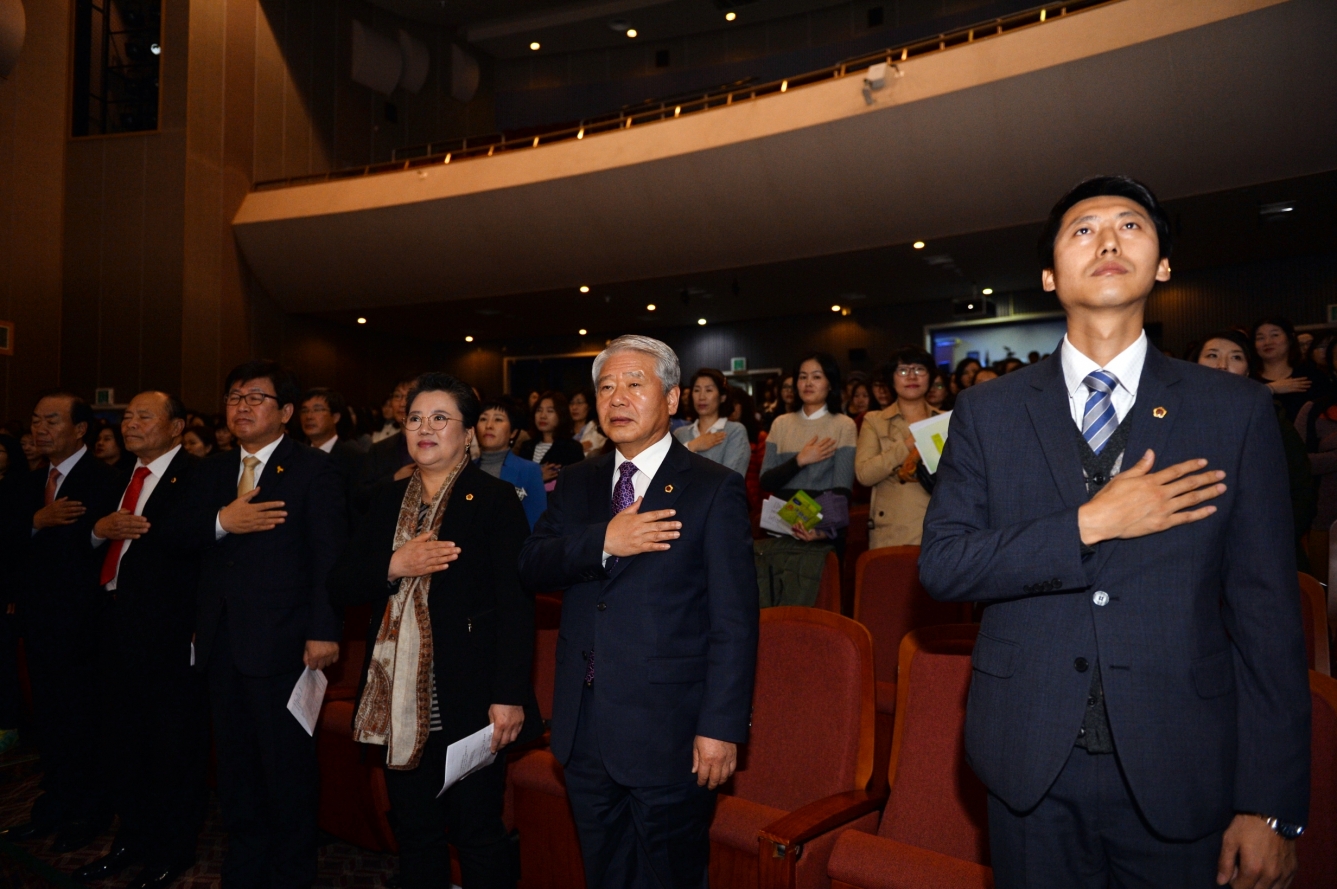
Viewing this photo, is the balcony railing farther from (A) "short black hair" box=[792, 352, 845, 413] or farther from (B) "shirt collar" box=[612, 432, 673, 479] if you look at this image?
(B) "shirt collar" box=[612, 432, 673, 479]

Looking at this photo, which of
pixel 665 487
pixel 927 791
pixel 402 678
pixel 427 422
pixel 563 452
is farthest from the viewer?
pixel 563 452

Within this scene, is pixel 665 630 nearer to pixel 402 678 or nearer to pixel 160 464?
pixel 402 678

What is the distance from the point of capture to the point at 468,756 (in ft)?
6.63

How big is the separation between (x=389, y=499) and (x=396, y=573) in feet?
A: 0.99

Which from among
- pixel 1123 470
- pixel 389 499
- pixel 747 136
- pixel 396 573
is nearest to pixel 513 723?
pixel 396 573

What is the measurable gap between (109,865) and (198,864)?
0.26 metres

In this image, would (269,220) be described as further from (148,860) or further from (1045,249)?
(1045,249)

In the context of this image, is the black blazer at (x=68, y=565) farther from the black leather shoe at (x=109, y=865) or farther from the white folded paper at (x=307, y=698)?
the white folded paper at (x=307, y=698)

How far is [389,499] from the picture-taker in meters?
2.39

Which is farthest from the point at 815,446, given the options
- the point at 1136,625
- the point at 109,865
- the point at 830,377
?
the point at 109,865

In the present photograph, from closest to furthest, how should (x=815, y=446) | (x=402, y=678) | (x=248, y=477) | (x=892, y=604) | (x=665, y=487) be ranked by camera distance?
(x=665, y=487) → (x=402, y=678) → (x=248, y=477) → (x=892, y=604) → (x=815, y=446)

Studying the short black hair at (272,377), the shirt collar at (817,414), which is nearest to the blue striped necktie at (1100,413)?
the short black hair at (272,377)

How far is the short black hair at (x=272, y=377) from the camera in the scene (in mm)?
2689

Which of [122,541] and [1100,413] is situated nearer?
[1100,413]
